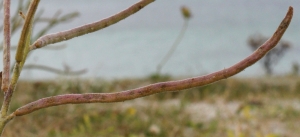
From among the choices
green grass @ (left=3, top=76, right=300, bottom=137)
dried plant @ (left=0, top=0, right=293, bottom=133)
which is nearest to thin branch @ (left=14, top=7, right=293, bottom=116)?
dried plant @ (left=0, top=0, right=293, bottom=133)

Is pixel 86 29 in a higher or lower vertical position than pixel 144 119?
higher

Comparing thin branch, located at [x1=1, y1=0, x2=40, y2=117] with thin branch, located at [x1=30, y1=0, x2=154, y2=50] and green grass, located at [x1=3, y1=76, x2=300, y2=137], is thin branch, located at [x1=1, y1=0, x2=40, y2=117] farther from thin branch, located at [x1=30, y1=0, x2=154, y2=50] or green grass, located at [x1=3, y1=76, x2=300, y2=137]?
green grass, located at [x1=3, y1=76, x2=300, y2=137]

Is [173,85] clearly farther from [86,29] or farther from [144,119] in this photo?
[144,119]

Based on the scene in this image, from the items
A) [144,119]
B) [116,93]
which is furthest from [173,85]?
[144,119]

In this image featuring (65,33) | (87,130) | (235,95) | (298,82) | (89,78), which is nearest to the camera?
(65,33)

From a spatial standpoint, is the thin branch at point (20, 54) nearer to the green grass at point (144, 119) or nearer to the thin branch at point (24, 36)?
the thin branch at point (24, 36)

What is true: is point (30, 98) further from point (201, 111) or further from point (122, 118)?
point (201, 111)

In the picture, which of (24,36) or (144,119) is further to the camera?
(144,119)

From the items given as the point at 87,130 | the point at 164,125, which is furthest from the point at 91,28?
the point at 164,125

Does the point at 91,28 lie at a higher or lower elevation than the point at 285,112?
higher
